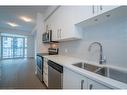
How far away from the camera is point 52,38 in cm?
383

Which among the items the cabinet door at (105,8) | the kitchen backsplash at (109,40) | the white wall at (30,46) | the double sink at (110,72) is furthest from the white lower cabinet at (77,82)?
the white wall at (30,46)

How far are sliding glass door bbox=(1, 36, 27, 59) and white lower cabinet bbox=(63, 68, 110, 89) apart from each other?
29.7 feet

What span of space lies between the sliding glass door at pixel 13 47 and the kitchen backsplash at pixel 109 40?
348 inches

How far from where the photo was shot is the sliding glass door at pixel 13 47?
9531mm

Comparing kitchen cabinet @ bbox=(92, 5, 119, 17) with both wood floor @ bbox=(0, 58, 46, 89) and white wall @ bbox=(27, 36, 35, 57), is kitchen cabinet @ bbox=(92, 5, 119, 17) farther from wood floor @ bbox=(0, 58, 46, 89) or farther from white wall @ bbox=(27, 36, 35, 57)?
white wall @ bbox=(27, 36, 35, 57)

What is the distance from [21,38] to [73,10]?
9.51 meters

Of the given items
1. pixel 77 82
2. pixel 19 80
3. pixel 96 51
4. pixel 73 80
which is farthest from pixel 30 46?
pixel 77 82

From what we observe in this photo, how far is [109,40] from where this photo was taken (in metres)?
1.84

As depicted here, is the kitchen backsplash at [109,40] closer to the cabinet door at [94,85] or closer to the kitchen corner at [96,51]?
the kitchen corner at [96,51]

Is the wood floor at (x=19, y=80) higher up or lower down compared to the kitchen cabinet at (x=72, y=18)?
lower down
